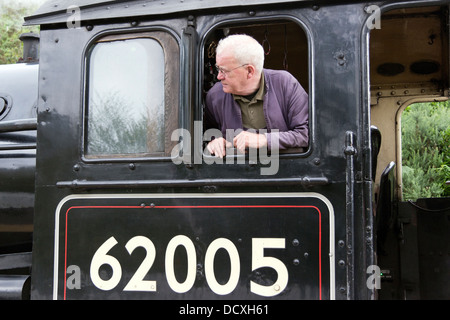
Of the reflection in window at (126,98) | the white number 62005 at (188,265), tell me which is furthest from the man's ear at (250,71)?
the white number 62005 at (188,265)

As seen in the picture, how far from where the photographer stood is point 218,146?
2174 mm

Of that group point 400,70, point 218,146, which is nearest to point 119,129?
point 218,146

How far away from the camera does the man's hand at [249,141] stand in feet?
7.00

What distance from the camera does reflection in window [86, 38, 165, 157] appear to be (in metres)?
2.27

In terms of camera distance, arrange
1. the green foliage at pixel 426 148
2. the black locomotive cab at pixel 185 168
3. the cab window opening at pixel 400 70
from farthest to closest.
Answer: the green foliage at pixel 426 148
the cab window opening at pixel 400 70
the black locomotive cab at pixel 185 168

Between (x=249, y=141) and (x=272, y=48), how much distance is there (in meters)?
1.31

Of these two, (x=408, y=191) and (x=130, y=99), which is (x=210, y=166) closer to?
(x=130, y=99)

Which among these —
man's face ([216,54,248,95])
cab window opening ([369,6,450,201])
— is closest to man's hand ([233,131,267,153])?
man's face ([216,54,248,95])

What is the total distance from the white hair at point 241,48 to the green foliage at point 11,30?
42.7 ft

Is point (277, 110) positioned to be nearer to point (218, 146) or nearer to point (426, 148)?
point (218, 146)

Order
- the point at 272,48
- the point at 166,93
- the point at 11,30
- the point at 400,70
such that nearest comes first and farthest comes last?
the point at 166,93 < the point at 272,48 < the point at 400,70 < the point at 11,30

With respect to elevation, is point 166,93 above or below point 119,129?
above

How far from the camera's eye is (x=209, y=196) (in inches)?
84.7

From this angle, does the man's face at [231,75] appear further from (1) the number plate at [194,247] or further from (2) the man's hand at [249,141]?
(1) the number plate at [194,247]
